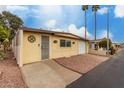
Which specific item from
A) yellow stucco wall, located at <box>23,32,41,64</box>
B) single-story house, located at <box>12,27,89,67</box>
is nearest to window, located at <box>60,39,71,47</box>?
single-story house, located at <box>12,27,89,67</box>

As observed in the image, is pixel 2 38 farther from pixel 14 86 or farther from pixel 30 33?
pixel 14 86

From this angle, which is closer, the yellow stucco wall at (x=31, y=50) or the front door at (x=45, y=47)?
the yellow stucco wall at (x=31, y=50)

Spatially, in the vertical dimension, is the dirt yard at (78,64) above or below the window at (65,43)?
below

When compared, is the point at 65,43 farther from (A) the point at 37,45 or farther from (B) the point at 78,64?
(A) the point at 37,45

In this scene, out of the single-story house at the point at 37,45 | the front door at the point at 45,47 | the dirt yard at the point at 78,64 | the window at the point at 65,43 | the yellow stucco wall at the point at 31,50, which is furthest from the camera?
the window at the point at 65,43

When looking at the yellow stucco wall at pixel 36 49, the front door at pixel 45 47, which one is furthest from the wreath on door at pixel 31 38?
the front door at pixel 45 47

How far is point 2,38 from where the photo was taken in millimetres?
19969

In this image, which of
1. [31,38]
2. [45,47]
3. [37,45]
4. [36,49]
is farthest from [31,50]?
[45,47]

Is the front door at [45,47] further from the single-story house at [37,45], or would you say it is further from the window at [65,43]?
the window at [65,43]

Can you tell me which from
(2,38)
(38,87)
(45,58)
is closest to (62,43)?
(45,58)

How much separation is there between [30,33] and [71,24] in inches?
179

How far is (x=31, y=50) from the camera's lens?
33.6 ft

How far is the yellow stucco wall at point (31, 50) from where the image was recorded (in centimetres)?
984
